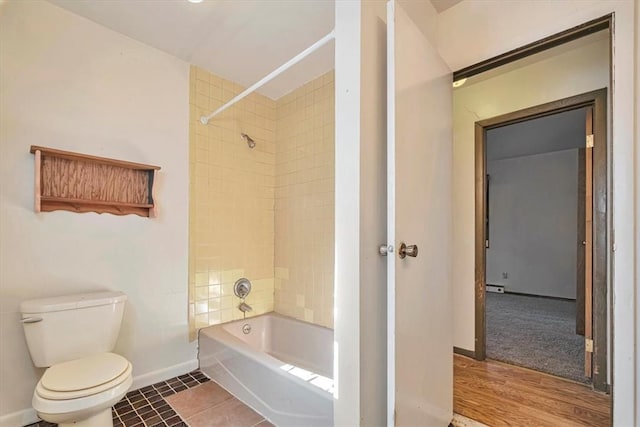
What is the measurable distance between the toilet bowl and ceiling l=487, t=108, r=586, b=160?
13.1ft

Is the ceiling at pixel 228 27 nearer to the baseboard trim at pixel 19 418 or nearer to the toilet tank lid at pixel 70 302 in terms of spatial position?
the toilet tank lid at pixel 70 302

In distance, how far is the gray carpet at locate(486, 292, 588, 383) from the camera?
2.33m

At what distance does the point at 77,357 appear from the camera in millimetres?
1610

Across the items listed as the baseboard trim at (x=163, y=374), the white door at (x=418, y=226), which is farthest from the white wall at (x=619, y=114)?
the baseboard trim at (x=163, y=374)

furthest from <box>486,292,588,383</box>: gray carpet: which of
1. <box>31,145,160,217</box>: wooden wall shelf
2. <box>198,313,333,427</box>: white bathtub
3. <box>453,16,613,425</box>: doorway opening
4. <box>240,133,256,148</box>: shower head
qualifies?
<box>31,145,160,217</box>: wooden wall shelf

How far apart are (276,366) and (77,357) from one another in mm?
1084

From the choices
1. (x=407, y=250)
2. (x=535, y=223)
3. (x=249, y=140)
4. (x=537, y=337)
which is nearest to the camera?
(x=407, y=250)

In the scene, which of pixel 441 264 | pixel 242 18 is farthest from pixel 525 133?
pixel 242 18

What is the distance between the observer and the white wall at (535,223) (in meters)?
4.80

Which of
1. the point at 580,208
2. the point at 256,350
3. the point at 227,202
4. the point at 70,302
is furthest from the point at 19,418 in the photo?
the point at 580,208

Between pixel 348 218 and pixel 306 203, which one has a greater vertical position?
pixel 306 203

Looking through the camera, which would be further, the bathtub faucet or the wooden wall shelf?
the bathtub faucet

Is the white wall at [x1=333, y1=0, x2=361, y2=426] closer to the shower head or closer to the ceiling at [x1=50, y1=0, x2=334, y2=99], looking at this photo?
the ceiling at [x1=50, y1=0, x2=334, y2=99]

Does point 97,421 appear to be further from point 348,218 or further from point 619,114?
point 619,114
